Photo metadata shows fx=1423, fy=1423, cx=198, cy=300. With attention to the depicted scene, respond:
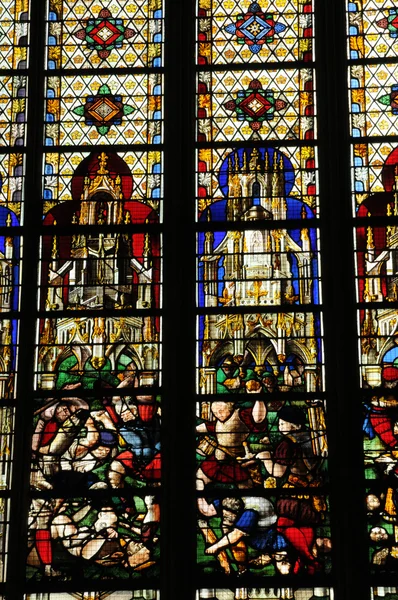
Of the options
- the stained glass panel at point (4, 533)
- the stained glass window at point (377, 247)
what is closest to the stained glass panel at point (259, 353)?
the stained glass window at point (377, 247)

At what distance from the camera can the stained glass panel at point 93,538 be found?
32.8 feet

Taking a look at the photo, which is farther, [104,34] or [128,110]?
[104,34]

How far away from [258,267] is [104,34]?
244cm

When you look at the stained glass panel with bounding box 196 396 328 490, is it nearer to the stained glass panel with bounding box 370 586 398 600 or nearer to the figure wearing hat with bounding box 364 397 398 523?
the figure wearing hat with bounding box 364 397 398 523

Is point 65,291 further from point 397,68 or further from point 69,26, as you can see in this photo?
point 397,68

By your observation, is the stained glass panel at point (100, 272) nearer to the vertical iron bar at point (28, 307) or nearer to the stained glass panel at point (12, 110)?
the vertical iron bar at point (28, 307)

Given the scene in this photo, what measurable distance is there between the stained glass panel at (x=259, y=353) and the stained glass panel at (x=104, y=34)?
7.68ft

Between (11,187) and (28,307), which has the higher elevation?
(11,187)

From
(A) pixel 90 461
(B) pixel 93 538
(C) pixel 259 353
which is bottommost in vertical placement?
(B) pixel 93 538

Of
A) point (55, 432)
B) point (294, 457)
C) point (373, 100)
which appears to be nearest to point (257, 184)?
point (373, 100)

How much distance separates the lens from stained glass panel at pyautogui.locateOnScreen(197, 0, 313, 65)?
11477 millimetres

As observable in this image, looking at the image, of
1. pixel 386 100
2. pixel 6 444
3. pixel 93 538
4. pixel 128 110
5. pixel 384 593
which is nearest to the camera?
pixel 384 593

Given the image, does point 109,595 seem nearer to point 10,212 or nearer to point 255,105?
point 10,212

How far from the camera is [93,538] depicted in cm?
1008
